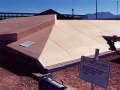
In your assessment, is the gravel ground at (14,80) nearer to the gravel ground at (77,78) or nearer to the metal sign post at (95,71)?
the gravel ground at (77,78)

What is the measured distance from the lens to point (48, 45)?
36.5 feet

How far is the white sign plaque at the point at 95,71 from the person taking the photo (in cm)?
421

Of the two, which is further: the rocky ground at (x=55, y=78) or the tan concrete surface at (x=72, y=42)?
the tan concrete surface at (x=72, y=42)

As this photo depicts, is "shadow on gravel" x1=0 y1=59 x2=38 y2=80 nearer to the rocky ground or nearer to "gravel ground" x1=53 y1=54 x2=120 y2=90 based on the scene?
the rocky ground

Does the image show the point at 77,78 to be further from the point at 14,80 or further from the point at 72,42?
the point at 72,42

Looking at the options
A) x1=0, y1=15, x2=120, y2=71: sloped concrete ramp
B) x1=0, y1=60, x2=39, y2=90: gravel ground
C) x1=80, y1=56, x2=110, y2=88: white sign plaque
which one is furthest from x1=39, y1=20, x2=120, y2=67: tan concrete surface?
x1=80, y1=56, x2=110, y2=88: white sign plaque

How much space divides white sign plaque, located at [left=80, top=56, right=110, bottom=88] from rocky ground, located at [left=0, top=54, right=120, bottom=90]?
293 cm

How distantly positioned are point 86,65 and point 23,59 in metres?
6.76

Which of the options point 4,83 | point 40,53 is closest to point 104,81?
point 4,83

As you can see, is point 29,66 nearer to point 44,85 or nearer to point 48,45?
point 48,45

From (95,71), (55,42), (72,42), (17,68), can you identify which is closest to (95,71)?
(95,71)

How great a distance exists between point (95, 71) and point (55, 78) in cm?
417

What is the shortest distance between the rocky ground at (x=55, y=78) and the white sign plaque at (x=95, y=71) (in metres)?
2.93

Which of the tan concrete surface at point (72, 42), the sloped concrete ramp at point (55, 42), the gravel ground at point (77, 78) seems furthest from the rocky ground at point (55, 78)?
the tan concrete surface at point (72, 42)
